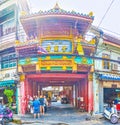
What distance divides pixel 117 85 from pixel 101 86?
2442 millimetres

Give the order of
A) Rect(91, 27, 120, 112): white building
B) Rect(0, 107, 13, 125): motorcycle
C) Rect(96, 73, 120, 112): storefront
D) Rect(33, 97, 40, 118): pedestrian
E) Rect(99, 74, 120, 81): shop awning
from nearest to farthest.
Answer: Rect(0, 107, 13, 125): motorcycle → Rect(33, 97, 40, 118): pedestrian → Rect(99, 74, 120, 81): shop awning → Rect(91, 27, 120, 112): white building → Rect(96, 73, 120, 112): storefront

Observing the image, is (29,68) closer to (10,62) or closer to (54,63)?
(54,63)

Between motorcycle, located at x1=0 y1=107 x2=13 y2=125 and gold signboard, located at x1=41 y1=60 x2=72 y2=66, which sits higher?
gold signboard, located at x1=41 y1=60 x2=72 y2=66

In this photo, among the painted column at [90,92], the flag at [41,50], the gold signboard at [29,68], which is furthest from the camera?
the painted column at [90,92]

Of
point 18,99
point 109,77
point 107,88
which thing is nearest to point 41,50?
point 18,99

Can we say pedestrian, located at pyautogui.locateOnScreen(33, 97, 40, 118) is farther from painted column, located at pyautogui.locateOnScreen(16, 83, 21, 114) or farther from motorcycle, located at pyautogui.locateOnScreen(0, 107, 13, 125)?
painted column, located at pyautogui.locateOnScreen(16, 83, 21, 114)

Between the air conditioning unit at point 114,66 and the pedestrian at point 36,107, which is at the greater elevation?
the air conditioning unit at point 114,66

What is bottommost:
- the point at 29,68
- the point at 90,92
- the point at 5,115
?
the point at 5,115

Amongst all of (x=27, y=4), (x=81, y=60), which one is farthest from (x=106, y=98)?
(x=27, y=4)

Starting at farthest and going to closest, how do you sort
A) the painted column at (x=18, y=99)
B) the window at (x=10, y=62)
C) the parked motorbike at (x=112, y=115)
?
the window at (x=10, y=62), the painted column at (x=18, y=99), the parked motorbike at (x=112, y=115)

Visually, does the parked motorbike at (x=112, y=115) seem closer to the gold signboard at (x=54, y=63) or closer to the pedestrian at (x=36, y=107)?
the gold signboard at (x=54, y=63)

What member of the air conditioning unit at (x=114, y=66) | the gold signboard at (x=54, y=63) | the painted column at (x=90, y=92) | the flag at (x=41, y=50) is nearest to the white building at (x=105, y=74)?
the air conditioning unit at (x=114, y=66)

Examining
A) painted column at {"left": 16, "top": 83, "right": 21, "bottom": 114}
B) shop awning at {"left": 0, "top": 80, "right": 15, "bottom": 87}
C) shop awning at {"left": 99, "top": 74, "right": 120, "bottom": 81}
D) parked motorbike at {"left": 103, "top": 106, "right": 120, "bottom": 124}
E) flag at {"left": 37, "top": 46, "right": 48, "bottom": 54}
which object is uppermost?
flag at {"left": 37, "top": 46, "right": 48, "bottom": 54}

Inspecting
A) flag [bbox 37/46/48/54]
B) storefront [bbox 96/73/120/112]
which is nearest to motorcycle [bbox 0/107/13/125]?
flag [bbox 37/46/48/54]
